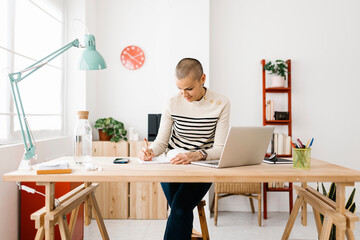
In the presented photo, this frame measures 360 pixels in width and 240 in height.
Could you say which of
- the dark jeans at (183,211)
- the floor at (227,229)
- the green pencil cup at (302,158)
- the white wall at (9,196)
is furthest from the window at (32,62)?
the green pencil cup at (302,158)

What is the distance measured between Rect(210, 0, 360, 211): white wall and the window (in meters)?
1.86

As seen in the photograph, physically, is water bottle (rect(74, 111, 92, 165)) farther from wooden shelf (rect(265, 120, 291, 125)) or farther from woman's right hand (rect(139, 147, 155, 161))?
wooden shelf (rect(265, 120, 291, 125))

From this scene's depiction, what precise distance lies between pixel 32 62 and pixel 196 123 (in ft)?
5.75

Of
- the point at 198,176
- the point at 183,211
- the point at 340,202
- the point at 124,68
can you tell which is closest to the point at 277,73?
the point at 124,68

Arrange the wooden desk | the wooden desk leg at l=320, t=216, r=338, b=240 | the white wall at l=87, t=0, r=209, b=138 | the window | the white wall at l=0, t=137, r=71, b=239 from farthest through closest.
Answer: the white wall at l=87, t=0, r=209, b=138 < the window < the white wall at l=0, t=137, r=71, b=239 < the wooden desk leg at l=320, t=216, r=338, b=240 < the wooden desk

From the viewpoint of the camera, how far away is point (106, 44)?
3746mm

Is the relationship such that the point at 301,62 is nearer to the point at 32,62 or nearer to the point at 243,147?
the point at 243,147

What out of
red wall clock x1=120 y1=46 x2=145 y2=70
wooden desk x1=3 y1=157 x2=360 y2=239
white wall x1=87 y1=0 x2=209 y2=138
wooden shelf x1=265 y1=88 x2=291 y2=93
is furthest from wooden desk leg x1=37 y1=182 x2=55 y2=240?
wooden shelf x1=265 y1=88 x2=291 y2=93

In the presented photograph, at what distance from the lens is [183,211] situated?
1.66 meters

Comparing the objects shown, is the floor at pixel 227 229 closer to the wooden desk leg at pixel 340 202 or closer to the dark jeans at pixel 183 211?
the dark jeans at pixel 183 211

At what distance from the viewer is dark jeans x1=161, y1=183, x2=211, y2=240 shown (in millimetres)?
1624

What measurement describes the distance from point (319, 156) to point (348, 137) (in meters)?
0.43

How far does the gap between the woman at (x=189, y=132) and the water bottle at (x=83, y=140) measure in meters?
0.32

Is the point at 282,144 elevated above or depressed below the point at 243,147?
below
